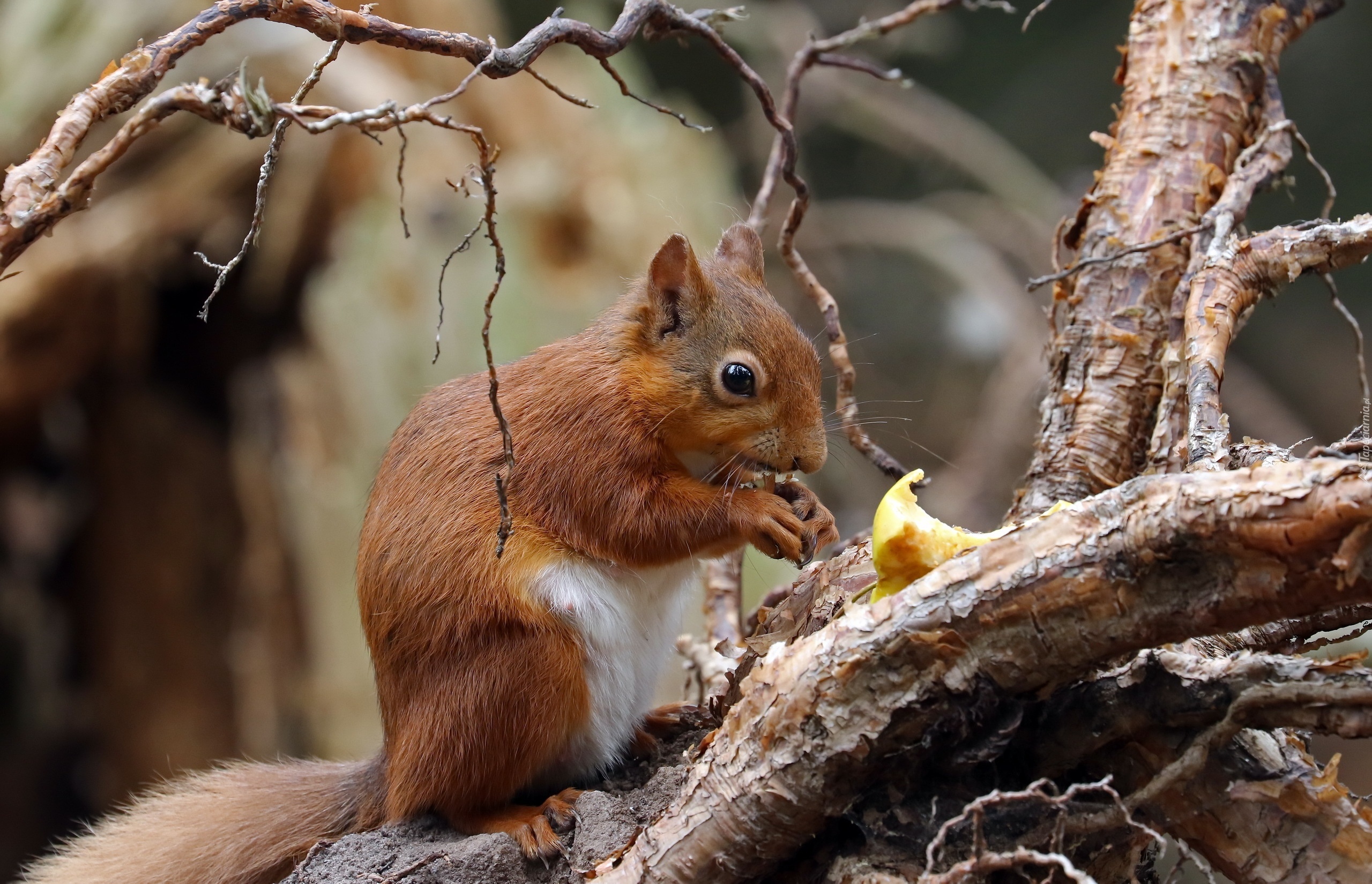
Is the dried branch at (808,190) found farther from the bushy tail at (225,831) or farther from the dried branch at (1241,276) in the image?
the bushy tail at (225,831)

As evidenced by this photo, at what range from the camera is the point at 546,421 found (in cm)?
224

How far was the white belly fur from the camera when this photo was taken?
2068 mm

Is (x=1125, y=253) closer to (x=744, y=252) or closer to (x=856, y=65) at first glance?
(x=856, y=65)

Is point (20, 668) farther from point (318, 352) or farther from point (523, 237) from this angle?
point (523, 237)

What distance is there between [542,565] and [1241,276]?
1.32 m

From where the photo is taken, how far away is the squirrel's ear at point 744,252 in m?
2.59

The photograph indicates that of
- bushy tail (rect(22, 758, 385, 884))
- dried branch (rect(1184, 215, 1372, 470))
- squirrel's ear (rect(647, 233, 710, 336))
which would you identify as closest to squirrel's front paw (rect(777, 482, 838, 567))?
squirrel's ear (rect(647, 233, 710, 336))

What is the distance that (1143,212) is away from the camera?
2.38 metres

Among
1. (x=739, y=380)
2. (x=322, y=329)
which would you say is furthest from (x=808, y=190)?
(x=322, y=329)

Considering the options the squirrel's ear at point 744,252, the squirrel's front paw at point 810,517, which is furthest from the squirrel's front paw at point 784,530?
the squirrel's ear at point 744,252

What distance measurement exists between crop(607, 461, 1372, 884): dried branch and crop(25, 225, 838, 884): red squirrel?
0.53 metres

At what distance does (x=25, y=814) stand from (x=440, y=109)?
15.3 feet

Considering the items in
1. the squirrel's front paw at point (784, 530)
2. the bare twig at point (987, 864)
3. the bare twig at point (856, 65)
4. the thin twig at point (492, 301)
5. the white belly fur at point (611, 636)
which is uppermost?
the bare twig at point (856, 65)

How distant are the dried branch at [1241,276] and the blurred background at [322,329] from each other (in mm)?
1345
